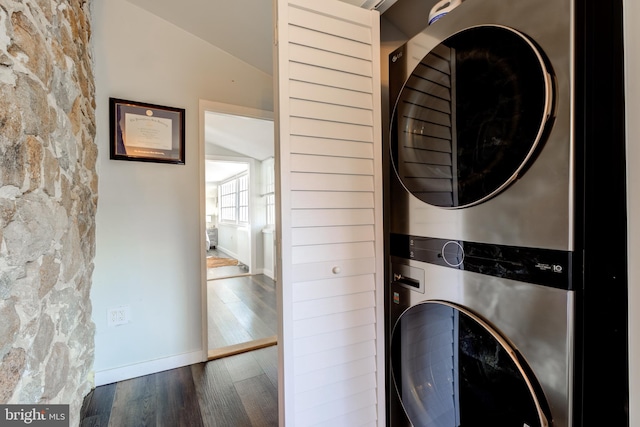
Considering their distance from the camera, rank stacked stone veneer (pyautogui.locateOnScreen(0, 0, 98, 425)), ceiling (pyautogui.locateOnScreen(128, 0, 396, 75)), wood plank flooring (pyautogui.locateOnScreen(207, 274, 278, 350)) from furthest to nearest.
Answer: wood plank flooring (pyautogui.locateOnScreen(207, 274, 278, 350))
ceiling (pyautogui.locateOnScreen(128, 0, 396, 75))
stacked stone veneer (pyautogui.locateOnScreen(0, 0, 98, 425))

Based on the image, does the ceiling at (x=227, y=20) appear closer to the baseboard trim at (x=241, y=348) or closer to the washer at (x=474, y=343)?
the washer at (x=474, y=343)

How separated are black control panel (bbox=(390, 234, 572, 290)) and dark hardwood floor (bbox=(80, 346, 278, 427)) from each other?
1306 millimetres

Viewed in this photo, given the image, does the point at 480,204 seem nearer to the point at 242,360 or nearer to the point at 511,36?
the point at 511,36

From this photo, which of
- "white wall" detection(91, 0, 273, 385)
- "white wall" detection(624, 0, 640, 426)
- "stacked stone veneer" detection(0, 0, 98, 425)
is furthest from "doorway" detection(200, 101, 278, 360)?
"white wall" detection(624, 0, 640, 426)

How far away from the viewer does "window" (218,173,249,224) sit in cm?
594

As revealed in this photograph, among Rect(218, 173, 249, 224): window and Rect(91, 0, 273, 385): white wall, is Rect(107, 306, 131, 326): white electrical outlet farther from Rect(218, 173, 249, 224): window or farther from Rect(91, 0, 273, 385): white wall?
Rect(218, 173, 249, 224): window

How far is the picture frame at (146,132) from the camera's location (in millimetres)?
1887

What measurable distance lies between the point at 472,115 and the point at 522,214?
0.99 ft

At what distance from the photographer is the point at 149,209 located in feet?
6.57

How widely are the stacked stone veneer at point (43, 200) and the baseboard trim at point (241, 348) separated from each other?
2.74 feet

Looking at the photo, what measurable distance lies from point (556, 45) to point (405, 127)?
0.46m

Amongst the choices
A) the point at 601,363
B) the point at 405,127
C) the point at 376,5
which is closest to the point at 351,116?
the point at 405,127

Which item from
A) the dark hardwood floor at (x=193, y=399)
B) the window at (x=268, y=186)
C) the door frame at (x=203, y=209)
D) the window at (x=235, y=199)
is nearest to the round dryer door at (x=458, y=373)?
the dark hardwood floor at (x=193, y=399)

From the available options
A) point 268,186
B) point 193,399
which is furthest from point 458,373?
point 268,186
